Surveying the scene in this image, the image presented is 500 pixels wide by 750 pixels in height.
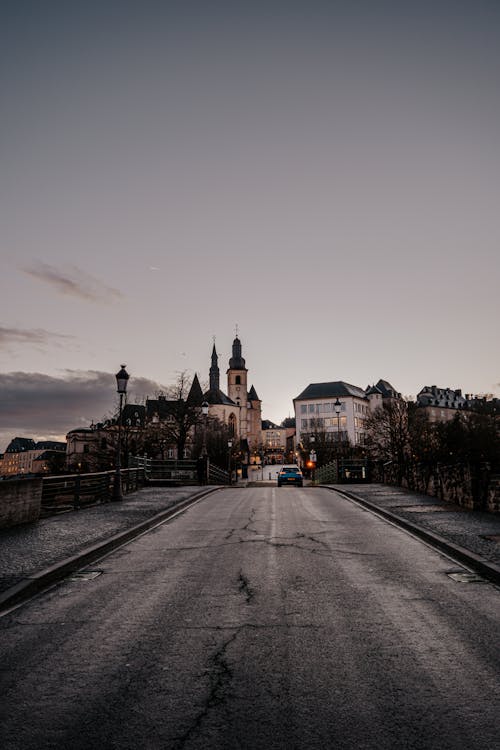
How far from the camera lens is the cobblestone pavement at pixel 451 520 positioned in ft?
28.9

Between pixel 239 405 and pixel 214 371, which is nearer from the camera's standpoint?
pixel 239 405

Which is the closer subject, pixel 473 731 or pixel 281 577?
pixel 473 731

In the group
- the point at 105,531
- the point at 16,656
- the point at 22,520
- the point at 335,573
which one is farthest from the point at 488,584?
the point at 22,520

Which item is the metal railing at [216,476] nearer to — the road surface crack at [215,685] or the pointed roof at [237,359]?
the road surface crack at [215,685]

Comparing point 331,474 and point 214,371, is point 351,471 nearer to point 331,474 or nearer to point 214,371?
point 331,474

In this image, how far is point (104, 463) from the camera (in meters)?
51.4

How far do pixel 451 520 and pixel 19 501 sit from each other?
1031 centimetres

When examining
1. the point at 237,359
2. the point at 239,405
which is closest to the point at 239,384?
the point at 239,405

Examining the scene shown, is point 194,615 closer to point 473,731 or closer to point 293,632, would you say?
point 293,632

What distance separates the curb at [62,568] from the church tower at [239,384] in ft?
413

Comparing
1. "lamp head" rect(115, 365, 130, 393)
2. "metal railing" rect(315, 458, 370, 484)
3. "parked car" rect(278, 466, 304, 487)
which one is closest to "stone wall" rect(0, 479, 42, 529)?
"lamp head" rect(115, 365, 130, 393)

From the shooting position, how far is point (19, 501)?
11.9 meters

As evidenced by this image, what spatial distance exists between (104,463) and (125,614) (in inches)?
1903

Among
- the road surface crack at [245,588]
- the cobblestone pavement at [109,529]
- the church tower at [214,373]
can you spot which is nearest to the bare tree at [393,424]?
the cobblestone pavement at [109,529]
